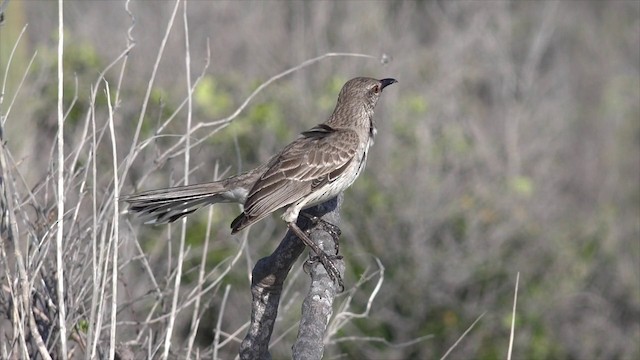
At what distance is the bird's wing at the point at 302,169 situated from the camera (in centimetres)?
578

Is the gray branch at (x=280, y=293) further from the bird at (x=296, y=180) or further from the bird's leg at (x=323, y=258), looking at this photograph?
the bird at (x=296, y=180)

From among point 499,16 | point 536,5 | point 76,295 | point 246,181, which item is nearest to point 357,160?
point 246,181

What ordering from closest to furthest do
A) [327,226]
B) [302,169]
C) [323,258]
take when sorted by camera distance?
[323,258], [327,226], [302,169]

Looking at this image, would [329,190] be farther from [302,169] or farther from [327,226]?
[327,226]

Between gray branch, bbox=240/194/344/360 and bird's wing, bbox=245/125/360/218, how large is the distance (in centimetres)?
82

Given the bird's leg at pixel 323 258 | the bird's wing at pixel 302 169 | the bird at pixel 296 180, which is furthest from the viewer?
the bird's wing at pixel 302 169

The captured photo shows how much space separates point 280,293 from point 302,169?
154 centimetres

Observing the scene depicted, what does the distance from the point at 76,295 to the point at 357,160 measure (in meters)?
1.91

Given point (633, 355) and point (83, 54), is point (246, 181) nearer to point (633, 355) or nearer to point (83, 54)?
point (83, 54)

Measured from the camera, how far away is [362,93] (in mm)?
6504

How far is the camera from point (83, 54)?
1032 centimetres

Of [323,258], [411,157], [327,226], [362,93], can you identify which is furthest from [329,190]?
[411,157]

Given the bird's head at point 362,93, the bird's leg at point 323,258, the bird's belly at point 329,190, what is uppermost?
the bird's head at point 362,93

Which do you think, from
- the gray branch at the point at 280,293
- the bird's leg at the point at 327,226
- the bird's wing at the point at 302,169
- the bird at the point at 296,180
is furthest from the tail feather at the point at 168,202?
the gray branch at the point at 280,293
